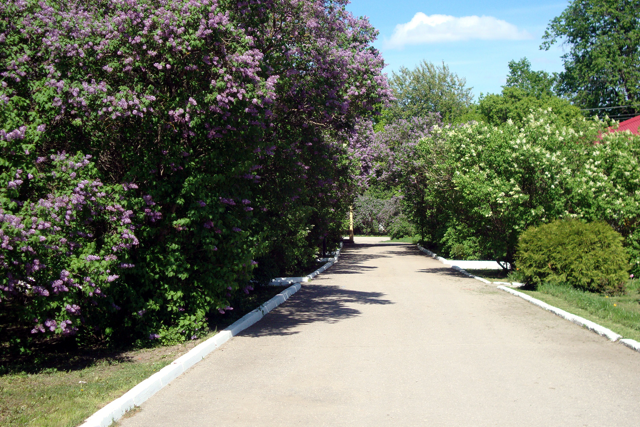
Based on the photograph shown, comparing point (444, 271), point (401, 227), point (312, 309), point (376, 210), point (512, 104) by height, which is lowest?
point (444, 271)

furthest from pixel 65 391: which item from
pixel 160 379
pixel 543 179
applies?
pixel 543 179

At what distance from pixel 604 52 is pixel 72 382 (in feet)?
159

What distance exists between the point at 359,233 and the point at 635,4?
3864 centimetres

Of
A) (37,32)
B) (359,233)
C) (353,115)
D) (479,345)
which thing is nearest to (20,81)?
(37,32)

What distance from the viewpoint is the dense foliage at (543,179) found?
16.6 metres

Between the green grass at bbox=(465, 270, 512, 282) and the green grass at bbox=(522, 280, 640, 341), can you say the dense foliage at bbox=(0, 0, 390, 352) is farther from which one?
the green grass at bbox=(465, 270, 512, 282)

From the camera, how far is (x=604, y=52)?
46062 millimetres

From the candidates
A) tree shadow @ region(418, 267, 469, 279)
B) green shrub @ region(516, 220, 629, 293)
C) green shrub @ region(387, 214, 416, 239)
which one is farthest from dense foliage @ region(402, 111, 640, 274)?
green shrub @ region(387, 214, 416, 239)

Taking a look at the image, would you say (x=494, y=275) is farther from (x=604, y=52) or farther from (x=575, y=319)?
(x=604, y=52)

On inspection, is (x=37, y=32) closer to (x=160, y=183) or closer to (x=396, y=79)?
(x=160, y=183)

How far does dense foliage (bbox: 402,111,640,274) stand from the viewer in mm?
16625

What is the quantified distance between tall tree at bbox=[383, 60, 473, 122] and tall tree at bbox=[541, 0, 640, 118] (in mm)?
10843

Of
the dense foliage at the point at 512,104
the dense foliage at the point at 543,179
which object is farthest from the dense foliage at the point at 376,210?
the dense foliage at the point at 543,179

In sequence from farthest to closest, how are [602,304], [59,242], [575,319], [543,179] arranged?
[543,179], [602,304], [575,319], [59,242]
